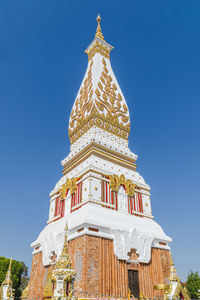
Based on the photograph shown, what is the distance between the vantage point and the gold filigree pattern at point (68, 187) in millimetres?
15403

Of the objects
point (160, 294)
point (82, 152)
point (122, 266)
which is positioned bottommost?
point (160, 294)

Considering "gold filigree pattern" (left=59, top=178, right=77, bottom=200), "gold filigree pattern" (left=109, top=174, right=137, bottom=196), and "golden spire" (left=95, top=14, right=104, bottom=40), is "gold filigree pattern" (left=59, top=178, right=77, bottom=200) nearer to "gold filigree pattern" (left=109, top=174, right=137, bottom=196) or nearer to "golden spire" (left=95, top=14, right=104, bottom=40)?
"gold filigree pattern" (left=109, top=174, right=137, bottom=196)

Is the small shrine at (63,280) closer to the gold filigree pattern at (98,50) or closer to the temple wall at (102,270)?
the temple wall at (102,270)

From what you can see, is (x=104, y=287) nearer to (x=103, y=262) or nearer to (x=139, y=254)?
(x=103, y=262)

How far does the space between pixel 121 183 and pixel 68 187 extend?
10.7 feet

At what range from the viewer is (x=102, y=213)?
13.2m

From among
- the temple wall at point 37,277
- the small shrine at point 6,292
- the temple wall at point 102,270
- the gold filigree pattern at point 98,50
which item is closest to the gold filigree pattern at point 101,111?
the gold filigree pattern at point 98,50

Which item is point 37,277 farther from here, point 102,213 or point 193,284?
point 193,284

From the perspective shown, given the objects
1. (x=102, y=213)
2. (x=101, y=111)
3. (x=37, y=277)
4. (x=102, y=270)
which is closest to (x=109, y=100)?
(x=101, y=111)

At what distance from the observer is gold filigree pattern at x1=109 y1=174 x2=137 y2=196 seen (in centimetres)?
1508

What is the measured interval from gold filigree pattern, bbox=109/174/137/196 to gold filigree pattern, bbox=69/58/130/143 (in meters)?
3.90

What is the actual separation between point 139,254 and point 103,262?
7.91 ft

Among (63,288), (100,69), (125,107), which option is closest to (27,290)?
(63,288)

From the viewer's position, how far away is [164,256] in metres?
14.3
